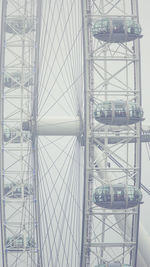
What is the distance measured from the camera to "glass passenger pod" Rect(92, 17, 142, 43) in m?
30.5

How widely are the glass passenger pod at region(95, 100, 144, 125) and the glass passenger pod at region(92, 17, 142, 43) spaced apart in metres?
3.05

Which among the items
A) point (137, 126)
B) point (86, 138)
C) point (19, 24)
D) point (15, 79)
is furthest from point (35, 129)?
point (137, 126)

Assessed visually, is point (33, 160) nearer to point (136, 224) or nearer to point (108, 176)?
point (108, 176)

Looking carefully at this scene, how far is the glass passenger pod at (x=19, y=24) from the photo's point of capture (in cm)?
4034

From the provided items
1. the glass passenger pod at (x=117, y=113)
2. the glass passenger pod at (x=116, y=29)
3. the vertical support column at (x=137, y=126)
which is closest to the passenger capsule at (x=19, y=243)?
the vertical support column at (x=137, y=126)

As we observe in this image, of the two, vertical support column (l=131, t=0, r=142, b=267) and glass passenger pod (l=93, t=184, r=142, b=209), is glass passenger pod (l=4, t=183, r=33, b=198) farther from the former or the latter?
glass passenger pod (l=93, t=184, r=142, b=209)

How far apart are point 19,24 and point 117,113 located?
1332 cm

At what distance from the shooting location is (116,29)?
30.7 metres

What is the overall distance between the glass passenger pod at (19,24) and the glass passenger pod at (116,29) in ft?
34.3

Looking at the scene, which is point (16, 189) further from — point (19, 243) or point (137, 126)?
point (137, 126)

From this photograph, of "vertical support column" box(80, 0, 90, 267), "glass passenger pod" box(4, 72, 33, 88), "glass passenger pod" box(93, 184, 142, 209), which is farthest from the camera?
"glass passenger pod" box(4, 72, 33, 88)

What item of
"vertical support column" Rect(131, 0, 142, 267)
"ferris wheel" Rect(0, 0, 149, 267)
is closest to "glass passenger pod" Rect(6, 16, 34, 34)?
"ferris wheel" Rect(0, 0, 149, 267)

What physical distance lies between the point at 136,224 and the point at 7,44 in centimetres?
1471

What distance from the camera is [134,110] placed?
98.4 ft
